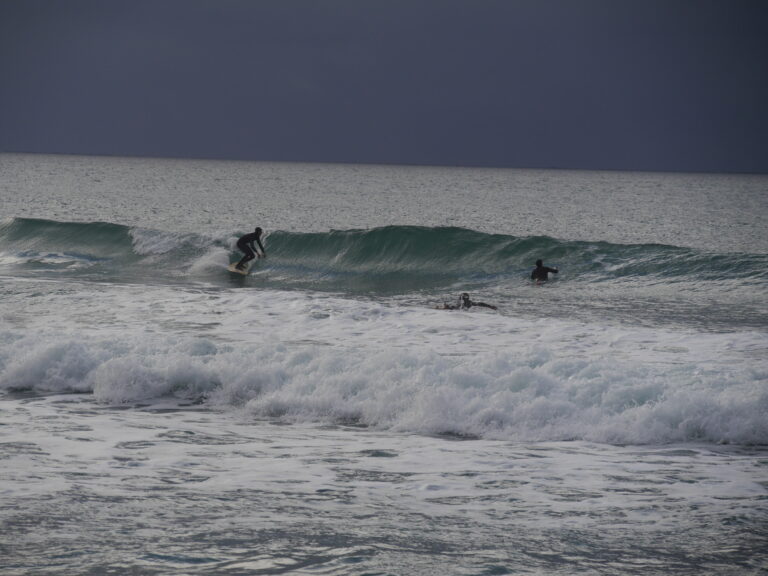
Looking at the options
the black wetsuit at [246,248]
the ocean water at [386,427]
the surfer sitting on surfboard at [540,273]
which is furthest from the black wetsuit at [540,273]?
the black wetsuit at [246,248]

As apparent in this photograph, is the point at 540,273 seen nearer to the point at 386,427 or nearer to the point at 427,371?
the point at 427,371

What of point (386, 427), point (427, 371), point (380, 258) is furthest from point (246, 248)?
point (386, 427)

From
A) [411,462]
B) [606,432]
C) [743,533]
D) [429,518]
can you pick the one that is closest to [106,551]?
[429,518]

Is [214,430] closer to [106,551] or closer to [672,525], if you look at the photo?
[106,551]

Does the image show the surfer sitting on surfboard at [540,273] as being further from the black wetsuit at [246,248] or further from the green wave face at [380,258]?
the black wetsuit at [246,248]

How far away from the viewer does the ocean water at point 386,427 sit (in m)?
6.22

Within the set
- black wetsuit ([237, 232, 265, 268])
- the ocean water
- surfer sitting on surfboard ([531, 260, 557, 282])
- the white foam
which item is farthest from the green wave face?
the white foam

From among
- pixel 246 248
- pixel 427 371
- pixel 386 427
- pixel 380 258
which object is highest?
pixel 246 248

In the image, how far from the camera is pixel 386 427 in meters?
10.2

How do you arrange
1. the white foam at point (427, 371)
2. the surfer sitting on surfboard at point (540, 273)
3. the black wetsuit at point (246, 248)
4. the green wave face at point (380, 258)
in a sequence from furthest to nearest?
the black wetsuit at point (246, 248)
the green wave face at point (380, 258)
the surfer sitting on surfboard at point (540, 273)
the white foam at point (427, 371)

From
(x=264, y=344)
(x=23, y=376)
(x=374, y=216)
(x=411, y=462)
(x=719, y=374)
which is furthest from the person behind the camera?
(x=374, y=216)

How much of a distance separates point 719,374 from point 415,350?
15.1ft

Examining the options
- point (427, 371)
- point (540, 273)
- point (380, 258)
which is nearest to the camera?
point (427, 371)

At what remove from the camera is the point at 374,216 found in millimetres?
55625
